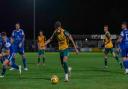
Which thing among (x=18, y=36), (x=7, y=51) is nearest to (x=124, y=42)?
(x=7, y=51)

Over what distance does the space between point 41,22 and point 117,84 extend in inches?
2284

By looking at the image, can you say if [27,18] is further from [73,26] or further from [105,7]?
[105,7]

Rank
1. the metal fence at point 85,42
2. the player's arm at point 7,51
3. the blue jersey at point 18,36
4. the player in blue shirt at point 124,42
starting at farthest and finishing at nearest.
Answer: the metal fence at point 85,42 → the blue jersey at point 18,36 → the player in blue shirt at point 124,42 → the player's arm at point 7,51

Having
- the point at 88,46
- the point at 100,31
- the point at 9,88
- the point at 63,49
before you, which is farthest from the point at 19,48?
the point at 100,31

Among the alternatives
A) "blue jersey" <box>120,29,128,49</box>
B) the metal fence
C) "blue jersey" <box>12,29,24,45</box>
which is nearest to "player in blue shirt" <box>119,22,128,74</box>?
"blue jersey" <box>120,29,128,49</box>

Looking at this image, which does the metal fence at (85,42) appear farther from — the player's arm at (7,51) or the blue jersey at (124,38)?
the player's arm at (7,51)

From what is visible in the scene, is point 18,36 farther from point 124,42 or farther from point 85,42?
point 85,42

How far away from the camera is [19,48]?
916 inches

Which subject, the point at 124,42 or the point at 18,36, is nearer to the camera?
the point at 124,42

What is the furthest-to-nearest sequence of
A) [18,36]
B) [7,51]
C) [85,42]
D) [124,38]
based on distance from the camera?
[85,42] → [18,36] → [124,38] → [7,51]

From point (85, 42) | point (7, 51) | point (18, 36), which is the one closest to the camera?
point (7, 51)

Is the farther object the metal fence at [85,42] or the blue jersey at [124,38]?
the metal fence at [85,42]

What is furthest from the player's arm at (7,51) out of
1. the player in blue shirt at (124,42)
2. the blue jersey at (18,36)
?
the player in blue shirt at (124,42)

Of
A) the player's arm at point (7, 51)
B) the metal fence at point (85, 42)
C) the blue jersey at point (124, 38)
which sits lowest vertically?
the player's arm at point (7, 51)
